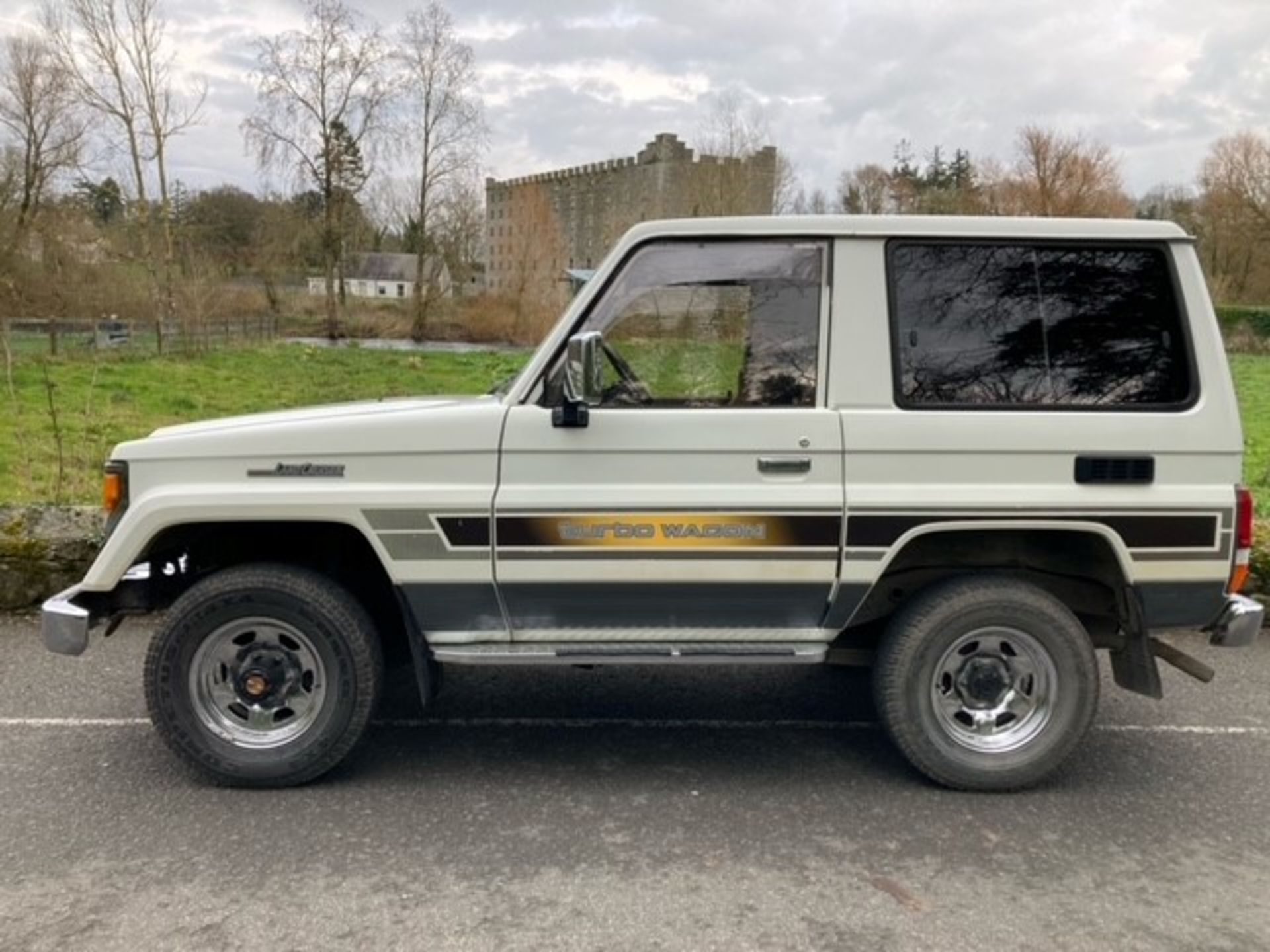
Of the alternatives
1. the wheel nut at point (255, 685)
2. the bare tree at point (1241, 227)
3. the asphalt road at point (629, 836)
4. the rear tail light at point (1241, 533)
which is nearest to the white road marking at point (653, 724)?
the asphalt road at point (629, 836)

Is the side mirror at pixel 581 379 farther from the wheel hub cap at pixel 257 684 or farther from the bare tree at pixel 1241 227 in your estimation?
the bare tree at pixel 1241 227

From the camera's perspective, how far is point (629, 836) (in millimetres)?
3479

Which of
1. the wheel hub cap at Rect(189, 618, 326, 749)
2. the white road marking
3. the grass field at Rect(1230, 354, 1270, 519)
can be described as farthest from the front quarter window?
the grass field at Rect(1230, 354, 1270, 519)

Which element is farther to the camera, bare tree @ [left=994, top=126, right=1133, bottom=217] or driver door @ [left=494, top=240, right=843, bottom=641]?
bare tree @ [left=994, top=126, right=1133, bottom=217]

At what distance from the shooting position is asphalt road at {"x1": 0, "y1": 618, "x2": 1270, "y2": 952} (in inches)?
116

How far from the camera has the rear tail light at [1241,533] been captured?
11.9ft

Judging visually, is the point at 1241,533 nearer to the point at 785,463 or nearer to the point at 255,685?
the point at 785,463

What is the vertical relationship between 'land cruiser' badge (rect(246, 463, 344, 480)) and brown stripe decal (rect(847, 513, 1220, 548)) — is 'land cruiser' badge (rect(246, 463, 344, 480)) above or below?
above

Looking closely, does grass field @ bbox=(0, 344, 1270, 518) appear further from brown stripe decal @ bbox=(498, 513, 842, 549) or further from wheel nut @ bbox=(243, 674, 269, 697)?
wheel nut @ bbox=(243, 674, 269, 697)

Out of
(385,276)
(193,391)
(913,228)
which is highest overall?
(385,276)

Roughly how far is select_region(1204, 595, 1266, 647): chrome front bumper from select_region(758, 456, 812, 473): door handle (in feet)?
5.87

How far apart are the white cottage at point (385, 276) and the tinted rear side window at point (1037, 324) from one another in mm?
46978

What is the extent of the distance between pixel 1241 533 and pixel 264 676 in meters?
3.90

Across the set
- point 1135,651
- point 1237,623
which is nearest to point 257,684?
point 1135,651
